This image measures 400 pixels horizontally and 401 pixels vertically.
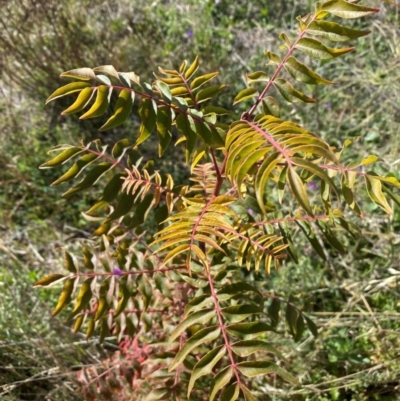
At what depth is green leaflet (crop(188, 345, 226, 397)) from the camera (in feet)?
3.22

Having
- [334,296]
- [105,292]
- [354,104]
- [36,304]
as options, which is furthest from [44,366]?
[354,104]

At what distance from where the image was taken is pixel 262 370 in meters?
0.98

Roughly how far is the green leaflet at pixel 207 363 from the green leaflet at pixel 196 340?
3 centimetres

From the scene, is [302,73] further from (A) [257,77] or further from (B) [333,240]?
(B) [333,240]

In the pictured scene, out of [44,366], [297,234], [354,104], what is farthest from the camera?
[354,104]

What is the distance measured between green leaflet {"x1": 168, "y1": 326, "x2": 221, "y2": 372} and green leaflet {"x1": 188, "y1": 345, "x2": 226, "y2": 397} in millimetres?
27

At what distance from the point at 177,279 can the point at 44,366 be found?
713mm

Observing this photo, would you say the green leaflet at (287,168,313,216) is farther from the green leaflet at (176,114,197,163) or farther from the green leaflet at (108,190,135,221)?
the green leaflet at (108,190,135,221)

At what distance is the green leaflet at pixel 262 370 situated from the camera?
3.15ft

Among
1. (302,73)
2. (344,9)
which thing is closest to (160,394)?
(302,73)

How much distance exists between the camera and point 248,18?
3855 millimetres

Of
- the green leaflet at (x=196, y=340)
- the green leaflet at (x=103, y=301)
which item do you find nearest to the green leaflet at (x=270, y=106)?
the green leaflet at (x=196, y=340)

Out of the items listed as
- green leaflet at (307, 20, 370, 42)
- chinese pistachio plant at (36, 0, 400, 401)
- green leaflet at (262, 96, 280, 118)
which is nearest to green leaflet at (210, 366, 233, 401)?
chinese pistachio plant at (36, 0, 400, 401)

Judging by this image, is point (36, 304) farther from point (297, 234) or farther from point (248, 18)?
point (248, 18)
